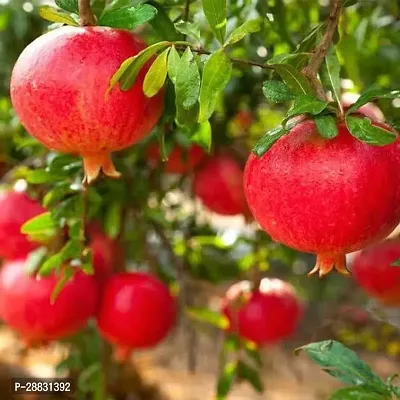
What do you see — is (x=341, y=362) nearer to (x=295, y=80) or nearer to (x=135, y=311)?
(x=295, y=80)

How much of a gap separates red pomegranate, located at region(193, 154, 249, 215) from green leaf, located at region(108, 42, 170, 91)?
2.01ft

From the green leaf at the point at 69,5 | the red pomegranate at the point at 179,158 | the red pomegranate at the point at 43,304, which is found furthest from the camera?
the red pomegranate at the point at 179,158

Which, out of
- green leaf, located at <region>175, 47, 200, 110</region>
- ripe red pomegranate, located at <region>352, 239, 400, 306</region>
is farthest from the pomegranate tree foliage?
ripe red pomegranate, located at <region>352, 239, 400, 306</region>

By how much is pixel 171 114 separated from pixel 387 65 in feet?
1.77

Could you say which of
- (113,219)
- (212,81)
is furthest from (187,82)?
(113,219)

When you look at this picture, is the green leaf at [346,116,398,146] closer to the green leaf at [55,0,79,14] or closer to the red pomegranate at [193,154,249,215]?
the green leaf at [55,0,79,14]

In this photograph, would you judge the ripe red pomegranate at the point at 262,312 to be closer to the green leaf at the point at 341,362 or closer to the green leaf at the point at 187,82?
the green leaf at the point at 341,362

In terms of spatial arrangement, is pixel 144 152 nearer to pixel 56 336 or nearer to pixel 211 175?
pixel 211 175

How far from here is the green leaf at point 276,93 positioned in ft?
1.74

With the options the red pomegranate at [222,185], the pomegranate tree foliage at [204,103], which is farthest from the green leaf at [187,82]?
the red pomegranate at [222,185]

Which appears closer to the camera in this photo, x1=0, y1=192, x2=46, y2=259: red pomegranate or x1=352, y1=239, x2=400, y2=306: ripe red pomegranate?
x1=0, y1=192, x2=46, y2=259: red pomegranate

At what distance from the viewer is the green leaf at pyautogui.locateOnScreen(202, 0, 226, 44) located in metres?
0.54

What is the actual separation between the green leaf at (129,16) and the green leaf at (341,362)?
31 cm

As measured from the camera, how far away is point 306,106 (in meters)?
0.50
